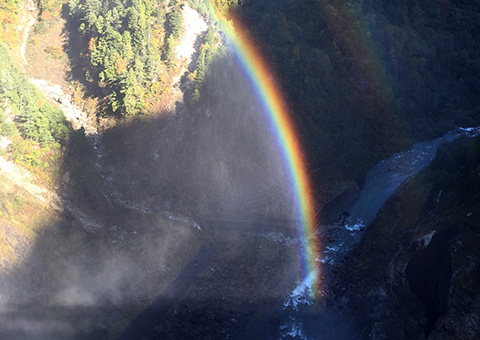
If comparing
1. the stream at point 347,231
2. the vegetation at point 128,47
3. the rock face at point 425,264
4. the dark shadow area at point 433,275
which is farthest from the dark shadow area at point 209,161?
the dark shadow area at point 433,275

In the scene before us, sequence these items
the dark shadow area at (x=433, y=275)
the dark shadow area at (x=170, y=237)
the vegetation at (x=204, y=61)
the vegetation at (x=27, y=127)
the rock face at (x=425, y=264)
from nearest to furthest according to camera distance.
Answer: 1. the rock face at (x=425, y=264)
2. the dark shadow area at (x=433, y=275)
3. the dark shadow area at (x=170, y=237)
4. the vegetation at (x=27, y=127)
5. the vegetation at (x=204, y=61)

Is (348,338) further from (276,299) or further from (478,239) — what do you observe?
(478,239)

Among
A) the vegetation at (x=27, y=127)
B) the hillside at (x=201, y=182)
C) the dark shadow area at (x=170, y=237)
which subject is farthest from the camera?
the vegetation at (x=27, y=127)

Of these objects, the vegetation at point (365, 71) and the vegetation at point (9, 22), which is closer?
the vegetation at point (9, 22)

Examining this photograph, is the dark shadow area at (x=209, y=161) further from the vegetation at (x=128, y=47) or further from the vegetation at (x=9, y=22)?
the vegetation at (x=9, y=22)

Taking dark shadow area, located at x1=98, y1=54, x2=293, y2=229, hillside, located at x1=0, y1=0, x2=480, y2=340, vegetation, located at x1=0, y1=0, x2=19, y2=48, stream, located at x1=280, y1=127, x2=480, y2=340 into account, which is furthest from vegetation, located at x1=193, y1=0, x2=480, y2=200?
vegetation, located at x1=0, y1=0, x2=19, y2=48

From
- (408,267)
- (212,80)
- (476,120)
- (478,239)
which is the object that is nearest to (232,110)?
(212,80)

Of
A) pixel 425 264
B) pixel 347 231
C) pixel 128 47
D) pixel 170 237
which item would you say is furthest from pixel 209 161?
pixel 425 264
